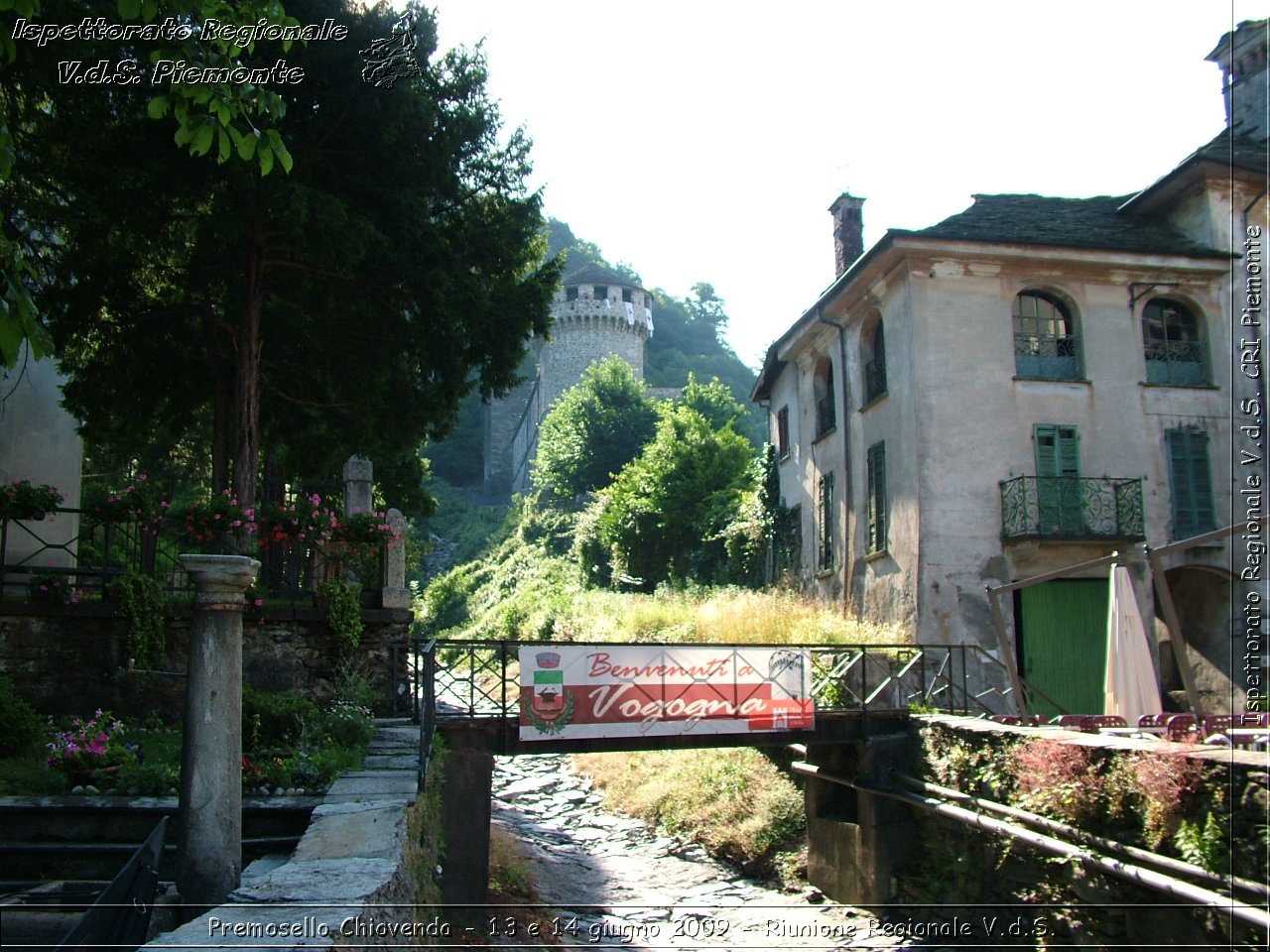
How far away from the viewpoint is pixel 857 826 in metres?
12.9

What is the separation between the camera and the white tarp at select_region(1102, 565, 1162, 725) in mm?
10750

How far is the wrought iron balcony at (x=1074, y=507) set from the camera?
16.7 m

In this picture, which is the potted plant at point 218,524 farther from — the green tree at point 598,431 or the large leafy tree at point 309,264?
the green tree at point 598,431

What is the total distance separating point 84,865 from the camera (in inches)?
277

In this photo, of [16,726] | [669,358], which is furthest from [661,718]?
[669,358]

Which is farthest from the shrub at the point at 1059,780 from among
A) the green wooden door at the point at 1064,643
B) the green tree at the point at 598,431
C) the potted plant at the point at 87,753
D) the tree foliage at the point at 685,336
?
the tree foliage at the point at 685,336

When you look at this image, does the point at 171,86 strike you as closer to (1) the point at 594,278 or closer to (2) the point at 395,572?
(2) the point at 395,572

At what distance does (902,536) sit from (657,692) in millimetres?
6924

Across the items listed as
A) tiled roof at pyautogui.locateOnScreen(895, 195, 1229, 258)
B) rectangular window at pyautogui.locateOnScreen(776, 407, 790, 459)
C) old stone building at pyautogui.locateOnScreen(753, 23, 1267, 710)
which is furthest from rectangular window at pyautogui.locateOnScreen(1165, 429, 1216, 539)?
rectangular window at pyautogui.locateOnScreen(776, 407, 790, 459)

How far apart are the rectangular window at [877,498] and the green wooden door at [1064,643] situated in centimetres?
244

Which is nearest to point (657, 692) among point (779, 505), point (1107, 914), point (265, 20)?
point (1107, 914)

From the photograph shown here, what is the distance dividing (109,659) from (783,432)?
643 inches

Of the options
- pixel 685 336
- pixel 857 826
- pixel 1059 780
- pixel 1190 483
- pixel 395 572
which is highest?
pixel 685 336

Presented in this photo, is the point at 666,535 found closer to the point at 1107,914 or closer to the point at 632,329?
the point at 1107,914
